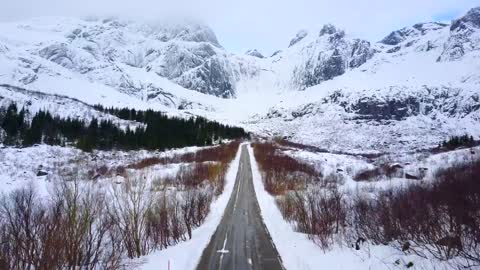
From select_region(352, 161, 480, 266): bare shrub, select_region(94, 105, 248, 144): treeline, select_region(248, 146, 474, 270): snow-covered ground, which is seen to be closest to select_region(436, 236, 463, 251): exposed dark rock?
select_region(352, 161, 480, 266): bare shrub

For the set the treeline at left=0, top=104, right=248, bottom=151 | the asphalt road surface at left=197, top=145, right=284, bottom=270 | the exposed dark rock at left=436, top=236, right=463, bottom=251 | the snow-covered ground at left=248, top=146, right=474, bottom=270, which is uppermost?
the treeline at left=0, top=104, right=248, bottom=151

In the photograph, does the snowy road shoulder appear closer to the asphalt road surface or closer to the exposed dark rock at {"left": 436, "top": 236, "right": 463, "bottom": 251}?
the asphalt road surface

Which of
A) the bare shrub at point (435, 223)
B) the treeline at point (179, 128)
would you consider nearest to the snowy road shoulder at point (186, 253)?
the bare shrub at point (435, 223)

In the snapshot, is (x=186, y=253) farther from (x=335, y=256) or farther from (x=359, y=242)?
(x=359, y=242)

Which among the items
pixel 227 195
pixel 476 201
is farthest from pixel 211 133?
pixel 476 201

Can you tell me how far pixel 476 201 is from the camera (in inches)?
→ 617

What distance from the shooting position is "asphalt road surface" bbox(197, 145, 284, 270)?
59.2 ft

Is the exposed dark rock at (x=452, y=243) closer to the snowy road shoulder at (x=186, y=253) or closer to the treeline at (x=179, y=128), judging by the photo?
the snowy road shoulder at (x=186, y=253)

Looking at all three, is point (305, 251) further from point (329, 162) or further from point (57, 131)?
point (57, 131)

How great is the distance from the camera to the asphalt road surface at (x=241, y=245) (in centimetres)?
1803

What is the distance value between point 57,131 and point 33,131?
9339mm

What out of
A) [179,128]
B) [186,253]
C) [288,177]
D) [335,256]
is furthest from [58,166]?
[179,128]

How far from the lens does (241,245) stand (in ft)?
70.6

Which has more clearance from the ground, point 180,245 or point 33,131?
point 33,131
